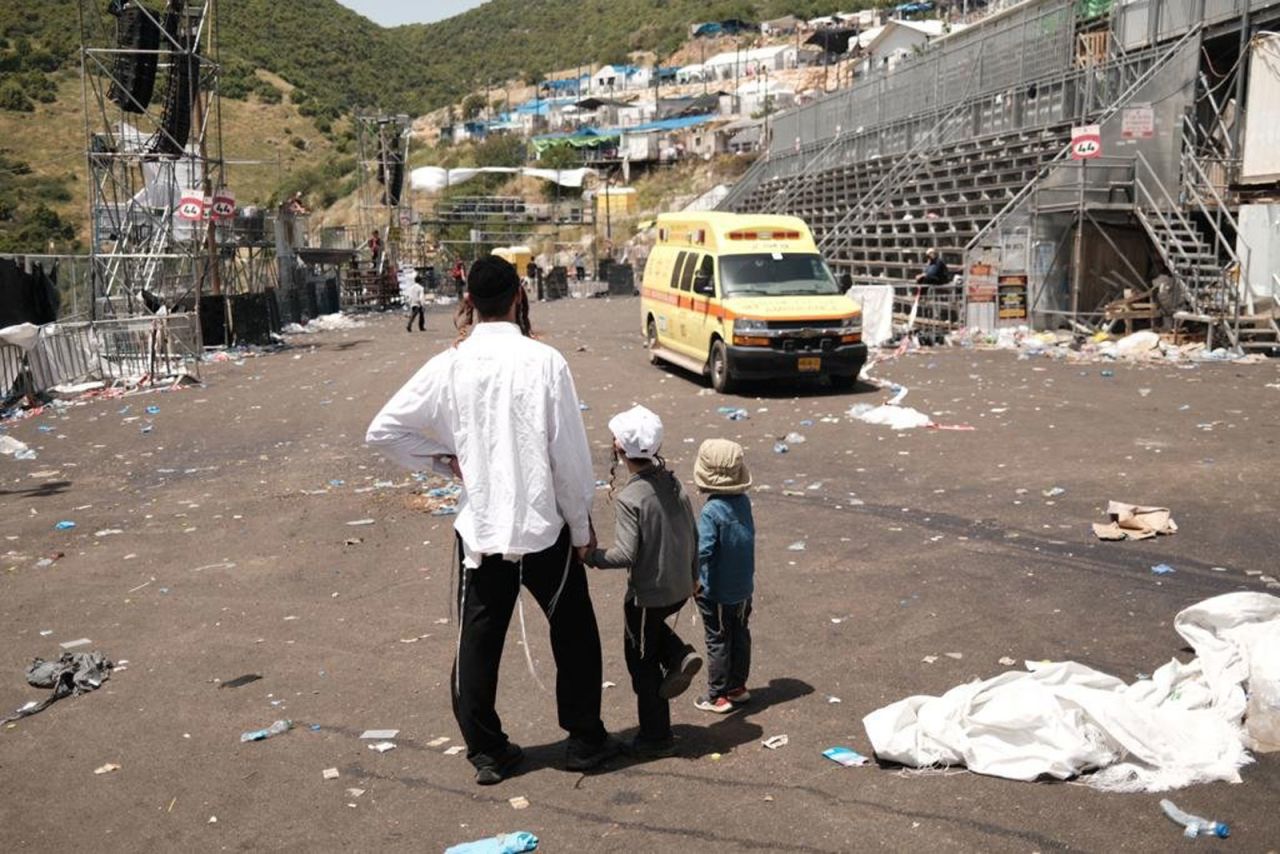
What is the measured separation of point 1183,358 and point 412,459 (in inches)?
677

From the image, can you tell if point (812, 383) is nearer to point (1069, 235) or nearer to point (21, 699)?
point (1069, 235)

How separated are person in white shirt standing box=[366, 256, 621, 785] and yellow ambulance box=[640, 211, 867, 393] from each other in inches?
440

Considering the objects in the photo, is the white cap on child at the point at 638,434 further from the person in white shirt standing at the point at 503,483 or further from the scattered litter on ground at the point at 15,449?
the scattered litter on ground at the point at 15,449

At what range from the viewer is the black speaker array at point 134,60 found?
26812mm

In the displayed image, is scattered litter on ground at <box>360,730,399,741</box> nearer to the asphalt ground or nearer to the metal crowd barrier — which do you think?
the asphalt ground

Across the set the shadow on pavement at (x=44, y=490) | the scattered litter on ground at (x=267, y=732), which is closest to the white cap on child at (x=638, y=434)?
the scattered litter on ground at (x=267, y=732)

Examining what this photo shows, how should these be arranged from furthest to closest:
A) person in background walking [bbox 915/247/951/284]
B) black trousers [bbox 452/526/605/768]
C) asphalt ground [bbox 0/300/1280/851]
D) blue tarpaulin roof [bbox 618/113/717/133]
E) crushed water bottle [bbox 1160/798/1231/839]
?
blue tarpaulin roof [bbox 618/113/717/133] → person in background walking [bbox 915/247/951/284] → black trousers [bbox 452/526/605/768] → asphalt ground [bbox 0/300/1280/851] → crushed water bottle [bbox 1160/798/1231/839]

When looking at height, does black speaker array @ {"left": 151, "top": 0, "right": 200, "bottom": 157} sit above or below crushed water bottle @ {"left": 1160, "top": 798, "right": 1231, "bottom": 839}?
above

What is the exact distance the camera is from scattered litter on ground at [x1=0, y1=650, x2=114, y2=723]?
5859 millimetres

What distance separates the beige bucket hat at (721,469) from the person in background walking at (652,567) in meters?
0.24

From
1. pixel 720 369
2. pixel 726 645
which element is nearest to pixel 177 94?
pixel 720 369

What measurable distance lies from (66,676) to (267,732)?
4.99 feet

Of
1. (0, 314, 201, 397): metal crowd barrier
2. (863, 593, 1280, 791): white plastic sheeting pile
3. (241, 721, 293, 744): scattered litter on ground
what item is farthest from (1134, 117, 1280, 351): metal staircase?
(241, 721, 293, 744): scattered litter on ground

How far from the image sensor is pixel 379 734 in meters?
5.23
